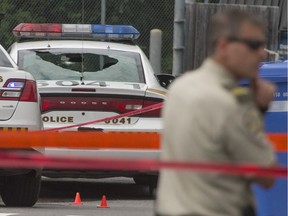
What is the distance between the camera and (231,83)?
4.30 meters

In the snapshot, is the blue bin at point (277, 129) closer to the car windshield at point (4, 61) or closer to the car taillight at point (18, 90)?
the car taillight at point (18, 90)

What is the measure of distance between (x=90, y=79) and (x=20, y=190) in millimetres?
1616

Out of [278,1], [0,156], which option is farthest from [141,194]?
[0,156]

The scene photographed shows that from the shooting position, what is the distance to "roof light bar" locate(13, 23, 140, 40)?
12.9m

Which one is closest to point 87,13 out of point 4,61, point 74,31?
point 74,31

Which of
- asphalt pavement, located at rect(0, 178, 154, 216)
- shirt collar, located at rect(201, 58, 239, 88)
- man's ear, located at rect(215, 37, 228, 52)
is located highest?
man's ear, located at rect(215, 37, 228, 52)

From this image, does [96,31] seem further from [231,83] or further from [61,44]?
[231,83]

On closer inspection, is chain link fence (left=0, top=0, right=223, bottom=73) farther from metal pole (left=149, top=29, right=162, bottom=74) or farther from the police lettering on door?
the police lettering on door

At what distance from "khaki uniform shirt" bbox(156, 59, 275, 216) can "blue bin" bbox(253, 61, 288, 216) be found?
3390 mm

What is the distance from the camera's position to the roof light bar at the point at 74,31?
42.5 feet

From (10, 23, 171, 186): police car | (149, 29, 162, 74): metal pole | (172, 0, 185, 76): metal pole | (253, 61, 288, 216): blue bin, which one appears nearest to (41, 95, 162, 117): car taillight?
(10, 23, 171, 186): police car

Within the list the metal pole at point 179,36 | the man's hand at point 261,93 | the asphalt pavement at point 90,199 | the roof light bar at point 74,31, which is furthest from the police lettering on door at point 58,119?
the man's hand at point 261,93

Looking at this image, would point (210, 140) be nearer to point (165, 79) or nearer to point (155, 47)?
point (165, 79)

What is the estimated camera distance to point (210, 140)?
4.19 m
